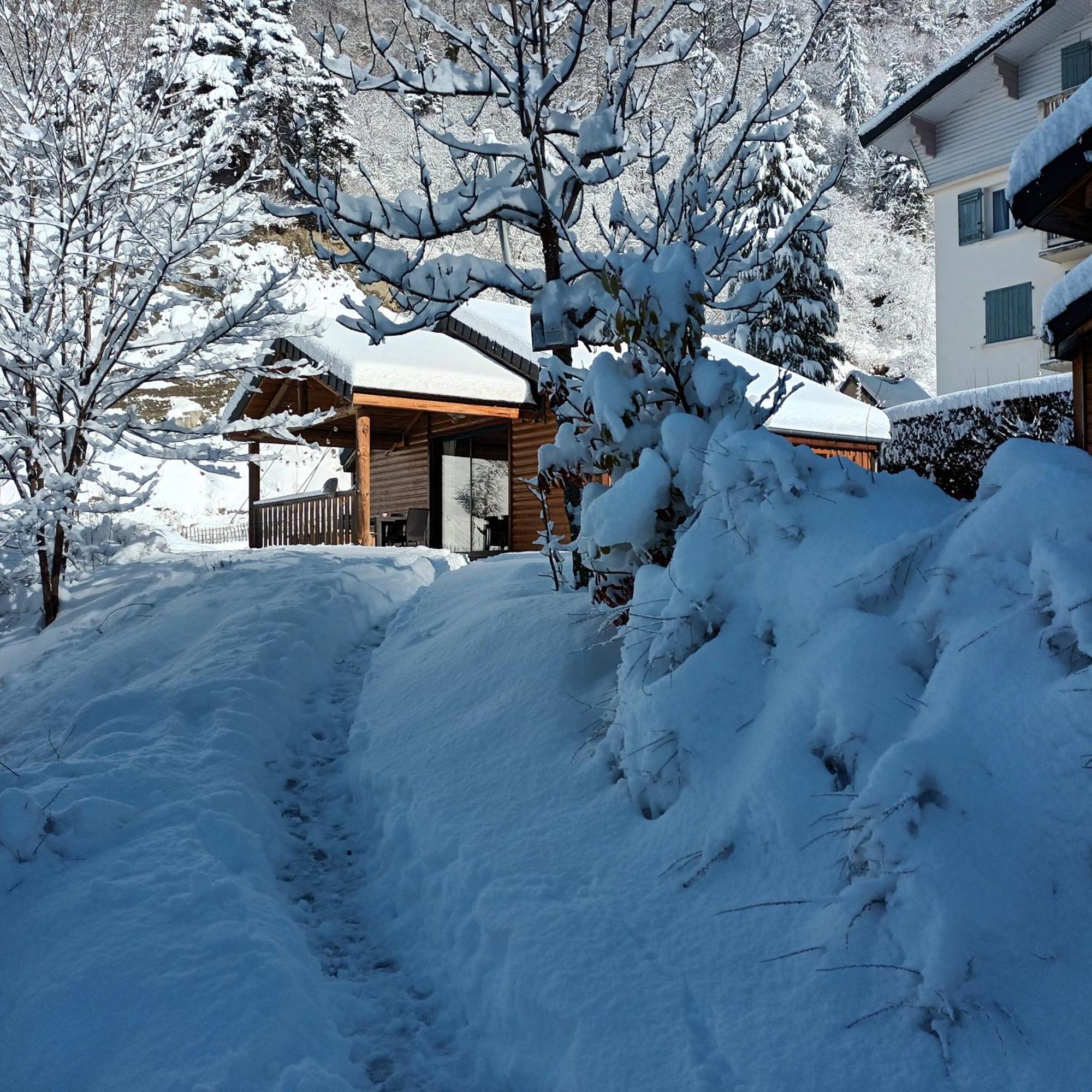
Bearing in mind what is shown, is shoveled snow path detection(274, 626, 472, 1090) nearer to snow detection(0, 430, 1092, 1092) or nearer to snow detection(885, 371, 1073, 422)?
snow detection(0, 430, 1092, 1092)

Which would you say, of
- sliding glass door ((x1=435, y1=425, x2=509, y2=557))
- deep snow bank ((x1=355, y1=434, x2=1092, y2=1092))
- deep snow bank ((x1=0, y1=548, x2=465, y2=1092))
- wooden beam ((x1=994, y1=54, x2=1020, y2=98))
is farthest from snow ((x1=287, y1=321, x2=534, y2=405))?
wooden beam ((x1=994, y1=54, x2=1020, y2=98))

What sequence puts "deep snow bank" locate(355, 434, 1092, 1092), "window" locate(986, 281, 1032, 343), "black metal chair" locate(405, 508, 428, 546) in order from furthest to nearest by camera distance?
"window" locate(986, 281, 1032, 343) < "black metal chair" locate(405, 508, 428, 546) < "deep snow bank" locate(355, 434, 1092, 1092)

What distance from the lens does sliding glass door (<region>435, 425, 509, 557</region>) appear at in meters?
16.7

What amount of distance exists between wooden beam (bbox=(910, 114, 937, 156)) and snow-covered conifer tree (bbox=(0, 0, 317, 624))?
61.9 feet

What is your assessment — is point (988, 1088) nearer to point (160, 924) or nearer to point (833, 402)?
point (160, 924)

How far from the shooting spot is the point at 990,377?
2020cm

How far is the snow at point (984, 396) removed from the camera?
10.9 meters

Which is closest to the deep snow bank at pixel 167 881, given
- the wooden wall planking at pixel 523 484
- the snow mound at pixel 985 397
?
the wooden wall planking at pixel 523 484

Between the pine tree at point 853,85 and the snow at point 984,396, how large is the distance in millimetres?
52504

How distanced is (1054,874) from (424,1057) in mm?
1747

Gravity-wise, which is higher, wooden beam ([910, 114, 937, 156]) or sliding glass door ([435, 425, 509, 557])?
wooden beam ([910, 114, 937, 156])

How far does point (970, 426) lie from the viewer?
11.3 metres

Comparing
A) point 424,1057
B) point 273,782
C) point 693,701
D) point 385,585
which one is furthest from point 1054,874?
point 385,585

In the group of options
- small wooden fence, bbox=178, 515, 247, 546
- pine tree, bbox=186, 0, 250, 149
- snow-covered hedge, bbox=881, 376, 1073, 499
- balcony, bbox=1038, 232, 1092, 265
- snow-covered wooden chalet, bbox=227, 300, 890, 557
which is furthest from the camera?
small wooden fence, bbox=178, 515, 247, 546
